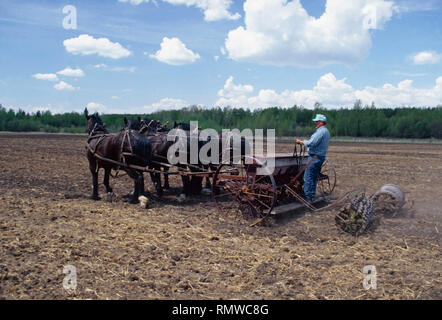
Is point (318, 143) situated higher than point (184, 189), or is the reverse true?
point (318, 143)

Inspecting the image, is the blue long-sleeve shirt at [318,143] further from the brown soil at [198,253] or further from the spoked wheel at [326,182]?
the brown soil at [198,253]

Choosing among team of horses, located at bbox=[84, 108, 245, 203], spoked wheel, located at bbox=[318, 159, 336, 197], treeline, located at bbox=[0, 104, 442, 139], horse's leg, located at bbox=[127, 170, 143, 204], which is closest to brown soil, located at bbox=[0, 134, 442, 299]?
horse's leg, located at bbox=[127, 170, 143, 204]

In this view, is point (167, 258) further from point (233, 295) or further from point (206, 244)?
point (233, 295)

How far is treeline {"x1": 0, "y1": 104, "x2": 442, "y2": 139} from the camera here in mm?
58438

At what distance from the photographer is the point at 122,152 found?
369 inches

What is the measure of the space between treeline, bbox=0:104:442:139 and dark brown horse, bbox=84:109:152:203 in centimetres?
3509

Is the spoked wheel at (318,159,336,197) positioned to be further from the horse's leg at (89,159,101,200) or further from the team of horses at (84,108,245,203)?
the horse's leg at (89,159,101,200)

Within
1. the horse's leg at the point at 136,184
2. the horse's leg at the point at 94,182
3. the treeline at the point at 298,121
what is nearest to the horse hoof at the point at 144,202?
the horse's leg at the point at 136,184

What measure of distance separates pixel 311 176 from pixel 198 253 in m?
3.31

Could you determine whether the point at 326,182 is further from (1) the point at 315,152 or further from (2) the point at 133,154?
(2) the point at 133,154

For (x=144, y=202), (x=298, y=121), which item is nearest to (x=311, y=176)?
(x=144, y=202)

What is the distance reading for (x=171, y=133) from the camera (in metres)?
9.55

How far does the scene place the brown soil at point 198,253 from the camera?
4.68 m
